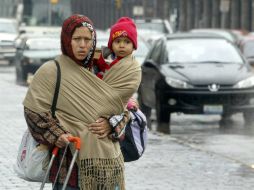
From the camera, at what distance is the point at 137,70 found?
20.7ft

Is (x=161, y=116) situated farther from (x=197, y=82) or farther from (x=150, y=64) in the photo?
(x=150, y=64)

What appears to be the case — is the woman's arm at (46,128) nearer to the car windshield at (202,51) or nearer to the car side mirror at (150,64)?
the car side mirror at (150,64)

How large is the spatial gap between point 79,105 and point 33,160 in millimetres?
388

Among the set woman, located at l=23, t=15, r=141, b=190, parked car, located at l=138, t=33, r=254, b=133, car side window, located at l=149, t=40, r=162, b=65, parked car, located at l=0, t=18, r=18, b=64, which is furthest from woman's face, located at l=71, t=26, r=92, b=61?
parked car, located at l=0, t=18, r=18, b=64

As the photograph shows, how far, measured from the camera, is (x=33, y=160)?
609cm

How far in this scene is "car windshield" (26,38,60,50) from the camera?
33.0 m

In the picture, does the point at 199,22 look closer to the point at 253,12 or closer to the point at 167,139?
the point at 253,12

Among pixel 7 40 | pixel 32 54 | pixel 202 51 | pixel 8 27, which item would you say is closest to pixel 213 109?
pixel 202 51

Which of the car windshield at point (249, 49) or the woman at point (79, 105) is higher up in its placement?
the woman at point (79, 105)

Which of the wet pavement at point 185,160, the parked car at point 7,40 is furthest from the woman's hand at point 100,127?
the parked car at point 7,40

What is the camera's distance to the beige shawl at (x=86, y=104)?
6055mm

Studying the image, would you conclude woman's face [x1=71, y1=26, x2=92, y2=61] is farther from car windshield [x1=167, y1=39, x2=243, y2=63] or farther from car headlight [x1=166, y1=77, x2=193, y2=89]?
car windshield [x1=167, y1=39, x2=243, y2=63]

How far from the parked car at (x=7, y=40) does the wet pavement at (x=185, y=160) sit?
25.9m

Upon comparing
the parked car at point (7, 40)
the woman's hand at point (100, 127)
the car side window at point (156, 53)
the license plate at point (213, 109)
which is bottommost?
the parked car at point (7, 40)
